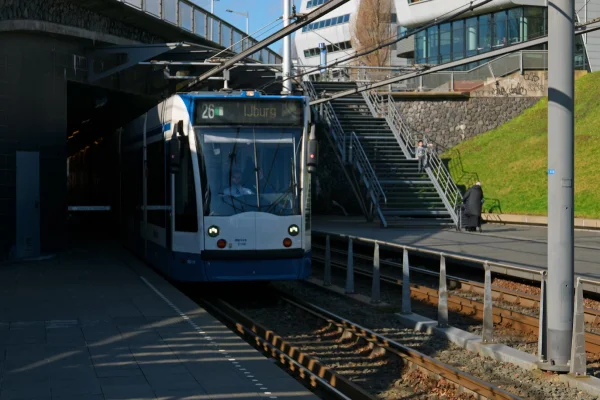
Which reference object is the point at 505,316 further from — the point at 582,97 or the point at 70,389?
the point at 582,97

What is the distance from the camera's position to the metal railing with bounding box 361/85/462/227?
31.0m

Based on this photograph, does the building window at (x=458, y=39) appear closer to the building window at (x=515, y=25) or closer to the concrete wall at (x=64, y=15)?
the building window at (x=515, y=25)

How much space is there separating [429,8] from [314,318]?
130 ft

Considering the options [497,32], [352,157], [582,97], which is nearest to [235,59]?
[352,157]

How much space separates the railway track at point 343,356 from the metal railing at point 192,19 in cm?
948

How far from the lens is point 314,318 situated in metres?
14.6

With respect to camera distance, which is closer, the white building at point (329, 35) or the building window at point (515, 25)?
the building window at point (515, 25)

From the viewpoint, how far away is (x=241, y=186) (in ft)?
48.7

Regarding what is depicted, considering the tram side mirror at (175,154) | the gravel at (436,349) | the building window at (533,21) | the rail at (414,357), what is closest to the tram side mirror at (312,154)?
the tram side mirror at (175,154)

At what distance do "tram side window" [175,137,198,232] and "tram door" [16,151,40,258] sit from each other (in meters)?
7.48

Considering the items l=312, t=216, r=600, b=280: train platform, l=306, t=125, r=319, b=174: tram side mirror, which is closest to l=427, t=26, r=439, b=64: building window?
l=312, t=216, r=600, b=280: train platform

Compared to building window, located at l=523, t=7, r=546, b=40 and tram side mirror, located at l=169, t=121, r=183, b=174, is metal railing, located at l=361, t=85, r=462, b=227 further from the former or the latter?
tram side mirror, located at l=169, t=121, r=183, b=174

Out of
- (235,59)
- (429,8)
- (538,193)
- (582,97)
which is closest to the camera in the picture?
(235,59)

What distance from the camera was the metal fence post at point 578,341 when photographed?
9.24 metres
